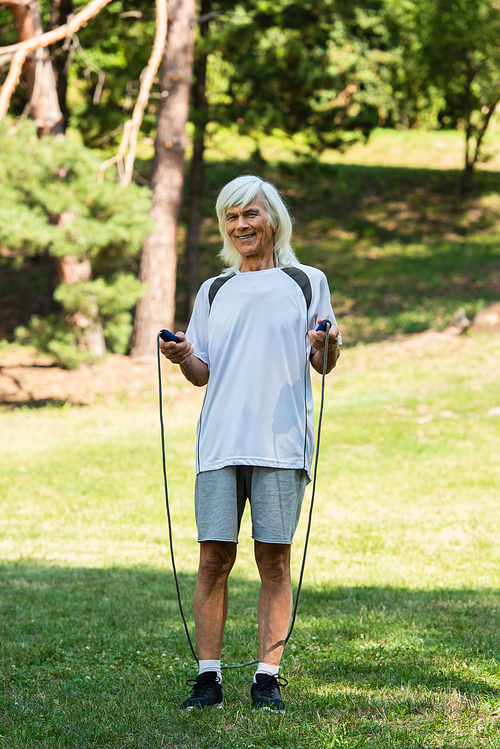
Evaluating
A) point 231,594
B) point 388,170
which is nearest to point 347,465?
point 231,594

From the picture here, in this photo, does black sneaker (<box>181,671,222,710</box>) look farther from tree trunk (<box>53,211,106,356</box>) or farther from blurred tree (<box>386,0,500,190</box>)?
blurred tree (<box>386,0,500,190</box>)

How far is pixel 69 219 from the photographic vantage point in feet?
35.4

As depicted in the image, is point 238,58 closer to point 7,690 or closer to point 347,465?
point 347,465

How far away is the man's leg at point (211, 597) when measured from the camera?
289 cm

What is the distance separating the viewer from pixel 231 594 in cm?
464

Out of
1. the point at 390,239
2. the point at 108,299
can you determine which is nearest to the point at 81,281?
the point at 108,299

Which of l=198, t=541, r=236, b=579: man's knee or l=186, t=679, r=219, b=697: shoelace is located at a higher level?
l=198, t=541, r=236, b=579: man's knee

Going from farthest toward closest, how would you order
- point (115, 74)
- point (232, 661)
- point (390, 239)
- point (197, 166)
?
point (390, 239) → point (197, 166) → point (115, 74) → point (232, 661)

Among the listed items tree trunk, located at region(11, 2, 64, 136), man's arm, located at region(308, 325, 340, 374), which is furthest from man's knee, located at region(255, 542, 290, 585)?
tree trunk, located at region(11, 2, 64, 136)

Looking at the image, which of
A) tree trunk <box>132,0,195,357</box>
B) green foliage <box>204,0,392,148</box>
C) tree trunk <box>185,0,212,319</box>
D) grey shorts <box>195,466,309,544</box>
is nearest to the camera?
grey shorts <box>195,466,309,544</box>

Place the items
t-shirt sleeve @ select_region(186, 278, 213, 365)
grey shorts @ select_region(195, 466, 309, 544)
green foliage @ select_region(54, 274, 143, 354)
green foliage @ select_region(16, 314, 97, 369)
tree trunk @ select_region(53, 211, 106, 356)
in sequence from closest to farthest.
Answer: grey shorts @ select_region(195, 466, 309, 544) → t-shirt sleeve @ select_region(186, 278, 213, 365) → green foliage @ select_region(54, 274, 143, 354) → green foliage @ select_region(16, 314, 97, 369) → tree trunk @ select_region(53, 211, 106, 356)

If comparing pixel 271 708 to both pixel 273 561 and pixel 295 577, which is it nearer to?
pixel 273 561

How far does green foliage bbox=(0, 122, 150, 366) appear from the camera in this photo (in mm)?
9867

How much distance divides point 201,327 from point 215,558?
0.90 m
